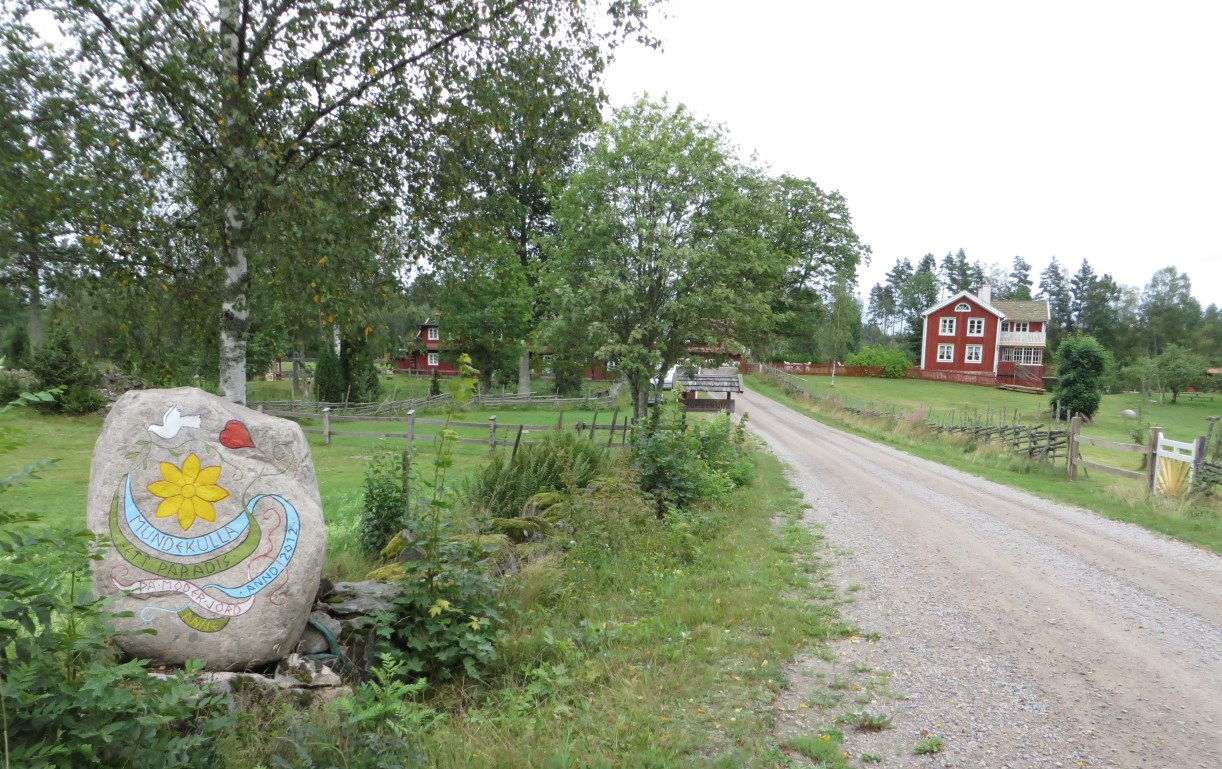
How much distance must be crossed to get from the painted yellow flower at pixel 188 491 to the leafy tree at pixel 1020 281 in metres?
108

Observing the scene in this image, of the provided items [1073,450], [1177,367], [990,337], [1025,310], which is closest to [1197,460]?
[1073,450]

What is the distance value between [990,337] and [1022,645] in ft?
204

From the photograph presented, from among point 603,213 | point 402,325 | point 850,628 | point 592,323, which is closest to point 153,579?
point 850,628

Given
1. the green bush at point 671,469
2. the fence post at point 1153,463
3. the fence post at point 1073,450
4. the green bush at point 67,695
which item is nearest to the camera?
the green bush at point 67,695

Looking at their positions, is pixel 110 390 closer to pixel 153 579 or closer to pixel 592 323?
pixel 592 323

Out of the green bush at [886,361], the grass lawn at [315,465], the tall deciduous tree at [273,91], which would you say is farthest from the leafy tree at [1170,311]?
the tall deciduous tree at [273,91]

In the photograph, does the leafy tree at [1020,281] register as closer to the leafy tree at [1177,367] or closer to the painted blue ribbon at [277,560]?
the leafy tree at [1177,367]

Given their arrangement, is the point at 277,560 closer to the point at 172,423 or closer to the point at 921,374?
the point at 172,423

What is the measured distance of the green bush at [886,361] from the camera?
194 feet

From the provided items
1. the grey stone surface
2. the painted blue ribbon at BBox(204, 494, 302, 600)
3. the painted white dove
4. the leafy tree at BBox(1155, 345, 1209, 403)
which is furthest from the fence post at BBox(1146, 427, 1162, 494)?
the leafy tree at BBox(1155, 345, 1209, 403)

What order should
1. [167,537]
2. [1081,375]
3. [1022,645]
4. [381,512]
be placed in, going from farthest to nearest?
1. [1081,375]
2. [381,512]
3. [1022,645]
4. [167,537]

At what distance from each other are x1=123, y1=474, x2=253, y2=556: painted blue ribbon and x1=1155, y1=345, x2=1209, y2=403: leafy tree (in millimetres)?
68868

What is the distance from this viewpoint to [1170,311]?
6825 centimetres

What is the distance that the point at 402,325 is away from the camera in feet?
30.3
